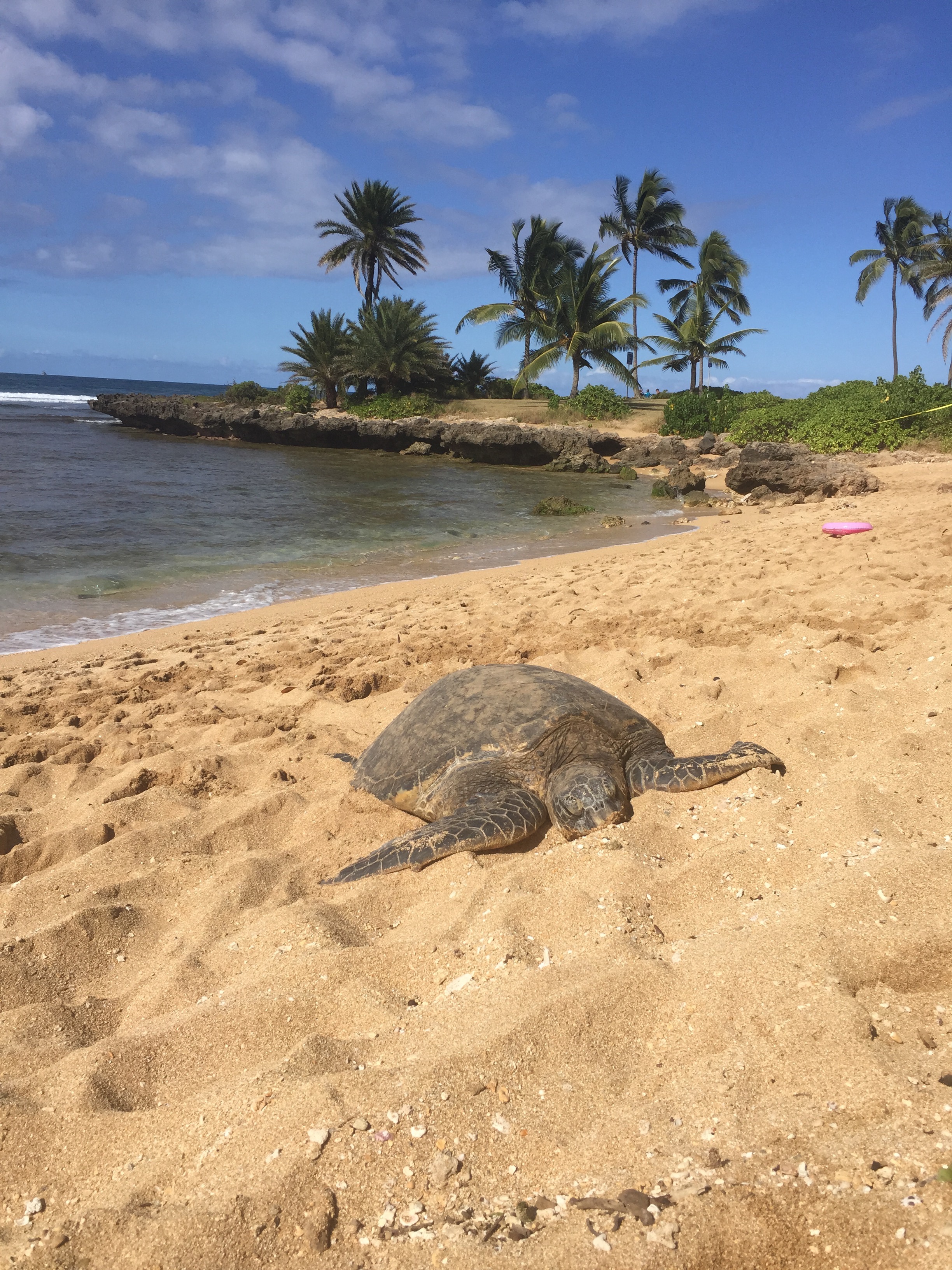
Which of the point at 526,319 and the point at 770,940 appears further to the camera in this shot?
the point at 526,319

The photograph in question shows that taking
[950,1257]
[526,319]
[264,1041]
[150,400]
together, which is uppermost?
[526,319]

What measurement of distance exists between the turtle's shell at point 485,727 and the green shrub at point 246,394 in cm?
4216

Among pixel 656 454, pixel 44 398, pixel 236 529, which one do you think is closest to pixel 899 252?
pixel 656 454

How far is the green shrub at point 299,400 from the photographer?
128 ft

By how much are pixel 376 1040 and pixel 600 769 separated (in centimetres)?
173

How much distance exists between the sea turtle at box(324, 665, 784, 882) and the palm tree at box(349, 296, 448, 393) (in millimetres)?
35956

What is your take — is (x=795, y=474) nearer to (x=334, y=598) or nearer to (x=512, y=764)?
(x=334, y=598)

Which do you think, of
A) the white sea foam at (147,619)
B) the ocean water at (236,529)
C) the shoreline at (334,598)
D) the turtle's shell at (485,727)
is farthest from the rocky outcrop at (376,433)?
the turtle's shell at (485,727)

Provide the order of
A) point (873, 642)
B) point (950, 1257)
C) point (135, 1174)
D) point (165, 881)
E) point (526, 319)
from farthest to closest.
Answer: point (526, 319), point (873, 642), point (165, 881), point (135, 1174), point (950, 1257)

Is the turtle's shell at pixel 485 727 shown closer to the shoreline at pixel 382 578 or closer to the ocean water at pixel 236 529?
the shoreline at pixel 382 578

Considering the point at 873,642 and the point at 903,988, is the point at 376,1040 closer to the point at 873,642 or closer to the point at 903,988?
the point at 903,988

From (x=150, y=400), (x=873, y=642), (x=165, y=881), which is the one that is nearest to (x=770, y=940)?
(x=165, y=881)

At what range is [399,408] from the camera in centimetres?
3684

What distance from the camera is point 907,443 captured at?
19516 mm
